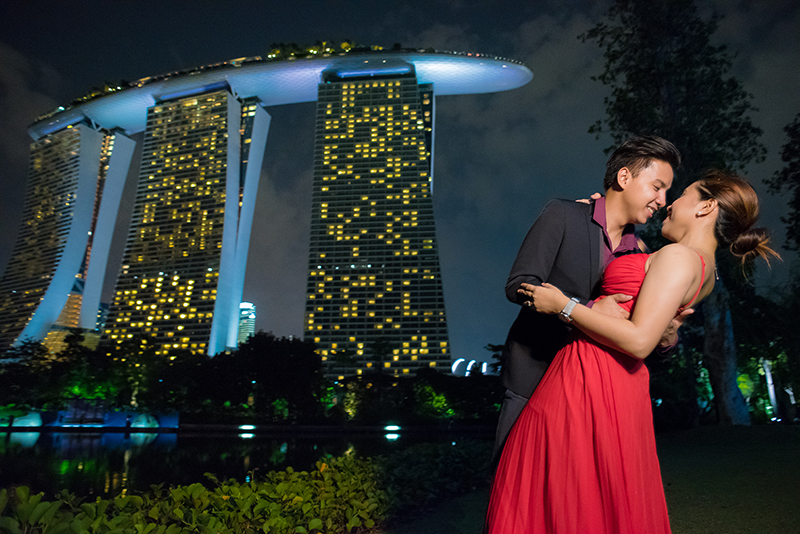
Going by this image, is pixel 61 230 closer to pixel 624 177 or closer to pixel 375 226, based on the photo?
pixel 375 226

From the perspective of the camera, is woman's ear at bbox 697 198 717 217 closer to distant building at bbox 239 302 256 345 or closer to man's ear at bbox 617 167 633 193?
man's ear at bbox 617 167 633 193

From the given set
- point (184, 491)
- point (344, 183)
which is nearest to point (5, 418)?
point (184, 491)

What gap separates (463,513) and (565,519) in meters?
5.00

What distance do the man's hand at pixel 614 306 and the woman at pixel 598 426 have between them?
43mm

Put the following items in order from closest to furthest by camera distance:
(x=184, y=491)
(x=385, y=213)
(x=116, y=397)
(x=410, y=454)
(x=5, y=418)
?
(x=184, y=491)
(x=410, y=454)
(x=5, y=418)
(x=116, y=397)
(x=385, y=213)

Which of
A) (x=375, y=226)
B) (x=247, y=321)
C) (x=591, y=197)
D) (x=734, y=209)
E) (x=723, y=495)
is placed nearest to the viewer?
(x=734, y=209)

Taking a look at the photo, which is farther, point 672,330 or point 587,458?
point 672,330

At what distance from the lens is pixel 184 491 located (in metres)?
3.75

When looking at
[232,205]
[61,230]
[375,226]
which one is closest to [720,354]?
[375,226]

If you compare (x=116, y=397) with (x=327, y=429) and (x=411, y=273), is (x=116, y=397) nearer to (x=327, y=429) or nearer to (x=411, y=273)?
(x=327, y=429)

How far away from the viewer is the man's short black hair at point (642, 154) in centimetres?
207

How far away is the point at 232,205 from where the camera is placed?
89312 millimetres

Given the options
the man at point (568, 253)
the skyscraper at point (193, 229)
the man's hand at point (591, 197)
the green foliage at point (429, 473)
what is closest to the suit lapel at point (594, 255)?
the man at point (568, 253)

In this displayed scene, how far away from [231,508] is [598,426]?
9.71 feet
